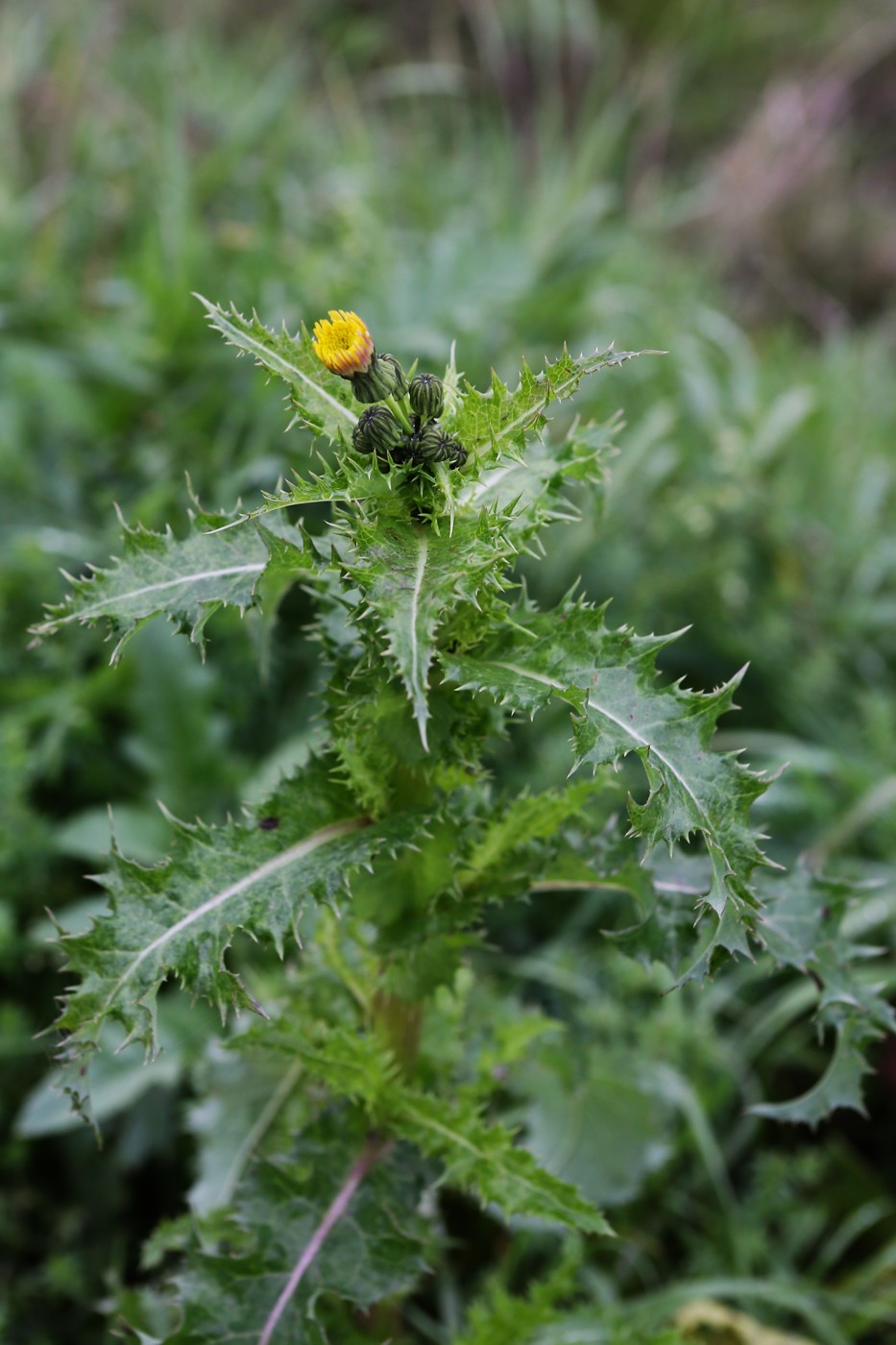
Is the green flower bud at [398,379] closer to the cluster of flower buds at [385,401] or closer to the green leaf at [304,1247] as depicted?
the cluster of flower buds at [385,401]

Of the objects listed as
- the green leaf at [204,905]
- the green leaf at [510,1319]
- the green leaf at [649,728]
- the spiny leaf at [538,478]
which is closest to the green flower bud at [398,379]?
the spiny leaf at [538,478]

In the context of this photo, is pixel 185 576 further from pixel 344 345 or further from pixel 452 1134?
pixel 452 1134

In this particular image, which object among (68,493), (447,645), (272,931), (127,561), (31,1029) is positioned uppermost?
(127,561)

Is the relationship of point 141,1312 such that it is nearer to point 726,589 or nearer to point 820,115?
point 726,589

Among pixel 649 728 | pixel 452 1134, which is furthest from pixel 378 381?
pixel 452 1134

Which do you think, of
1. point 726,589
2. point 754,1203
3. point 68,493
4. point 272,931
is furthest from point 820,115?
point 272,931

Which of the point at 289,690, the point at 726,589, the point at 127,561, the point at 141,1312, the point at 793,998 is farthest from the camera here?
the point at 726,589
